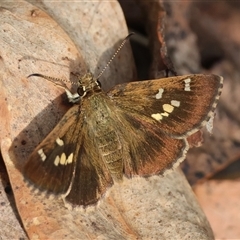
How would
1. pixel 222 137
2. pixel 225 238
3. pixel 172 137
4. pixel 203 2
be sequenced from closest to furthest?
pixel 172 137, pixel 225 238, pixel 222 137, pixel 203 2

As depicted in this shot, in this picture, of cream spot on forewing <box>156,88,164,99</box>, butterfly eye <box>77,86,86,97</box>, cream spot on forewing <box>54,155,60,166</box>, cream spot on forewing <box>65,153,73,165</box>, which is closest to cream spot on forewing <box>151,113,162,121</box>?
cream spot on forewing <box>156,88,164,99</box>

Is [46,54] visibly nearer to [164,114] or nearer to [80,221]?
[164,114]

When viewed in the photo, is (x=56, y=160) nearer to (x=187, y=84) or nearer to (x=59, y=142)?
(x=59, y=142)

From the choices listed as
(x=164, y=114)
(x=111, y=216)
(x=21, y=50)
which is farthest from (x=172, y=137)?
(x=21, y=50)

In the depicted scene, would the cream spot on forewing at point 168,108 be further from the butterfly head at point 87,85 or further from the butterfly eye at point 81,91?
the butterfly eye at point 81,91

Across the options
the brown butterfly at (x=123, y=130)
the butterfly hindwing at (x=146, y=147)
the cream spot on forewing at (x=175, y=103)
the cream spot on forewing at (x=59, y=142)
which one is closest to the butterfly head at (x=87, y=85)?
the brown butterfly at (x=123, y=130)

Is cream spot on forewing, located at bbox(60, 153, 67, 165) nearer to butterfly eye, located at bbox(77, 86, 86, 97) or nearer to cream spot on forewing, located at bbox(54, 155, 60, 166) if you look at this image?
cream spot on forewing, located at bbox(54, 155, 60, 166)

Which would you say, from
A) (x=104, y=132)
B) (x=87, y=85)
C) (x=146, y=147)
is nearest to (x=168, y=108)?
(x=146, y=147)
